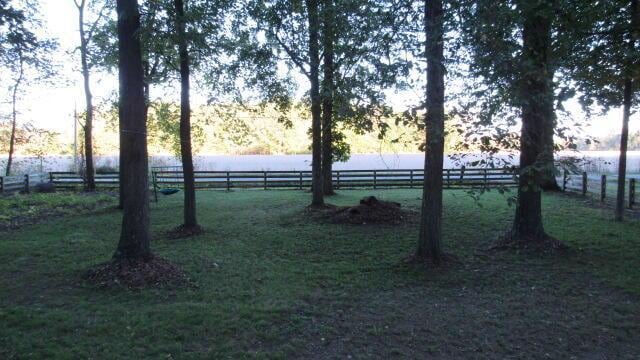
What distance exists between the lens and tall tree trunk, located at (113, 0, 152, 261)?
20.9 ft

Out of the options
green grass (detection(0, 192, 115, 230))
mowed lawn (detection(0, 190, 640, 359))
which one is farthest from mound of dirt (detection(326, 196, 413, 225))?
green grass (detection(0, 192, 115, 230))

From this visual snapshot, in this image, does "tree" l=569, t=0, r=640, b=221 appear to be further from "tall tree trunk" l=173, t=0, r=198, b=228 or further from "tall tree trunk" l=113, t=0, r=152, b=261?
"tall tree trunk" l=173, t=0, r=198, b=228

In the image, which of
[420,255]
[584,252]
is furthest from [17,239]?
[584,252]

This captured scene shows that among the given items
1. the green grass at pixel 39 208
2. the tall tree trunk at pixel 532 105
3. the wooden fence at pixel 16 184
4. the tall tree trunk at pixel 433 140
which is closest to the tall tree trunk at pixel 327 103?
the tall tree trunk at pixel 433 140

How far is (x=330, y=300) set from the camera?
571 cm

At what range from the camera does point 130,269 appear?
20.9ft

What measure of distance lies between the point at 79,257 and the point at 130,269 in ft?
7.16

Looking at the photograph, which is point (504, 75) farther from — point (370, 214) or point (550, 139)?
point (370, 214)

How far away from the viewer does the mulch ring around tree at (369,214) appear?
36.4ft

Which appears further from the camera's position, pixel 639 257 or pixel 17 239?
pixel 17 239

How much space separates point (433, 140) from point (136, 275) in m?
4.35

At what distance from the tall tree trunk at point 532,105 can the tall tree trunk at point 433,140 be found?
93 cm

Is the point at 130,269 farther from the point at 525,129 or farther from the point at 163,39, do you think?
the point at 525,129

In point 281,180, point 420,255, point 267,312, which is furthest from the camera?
point 281,180
